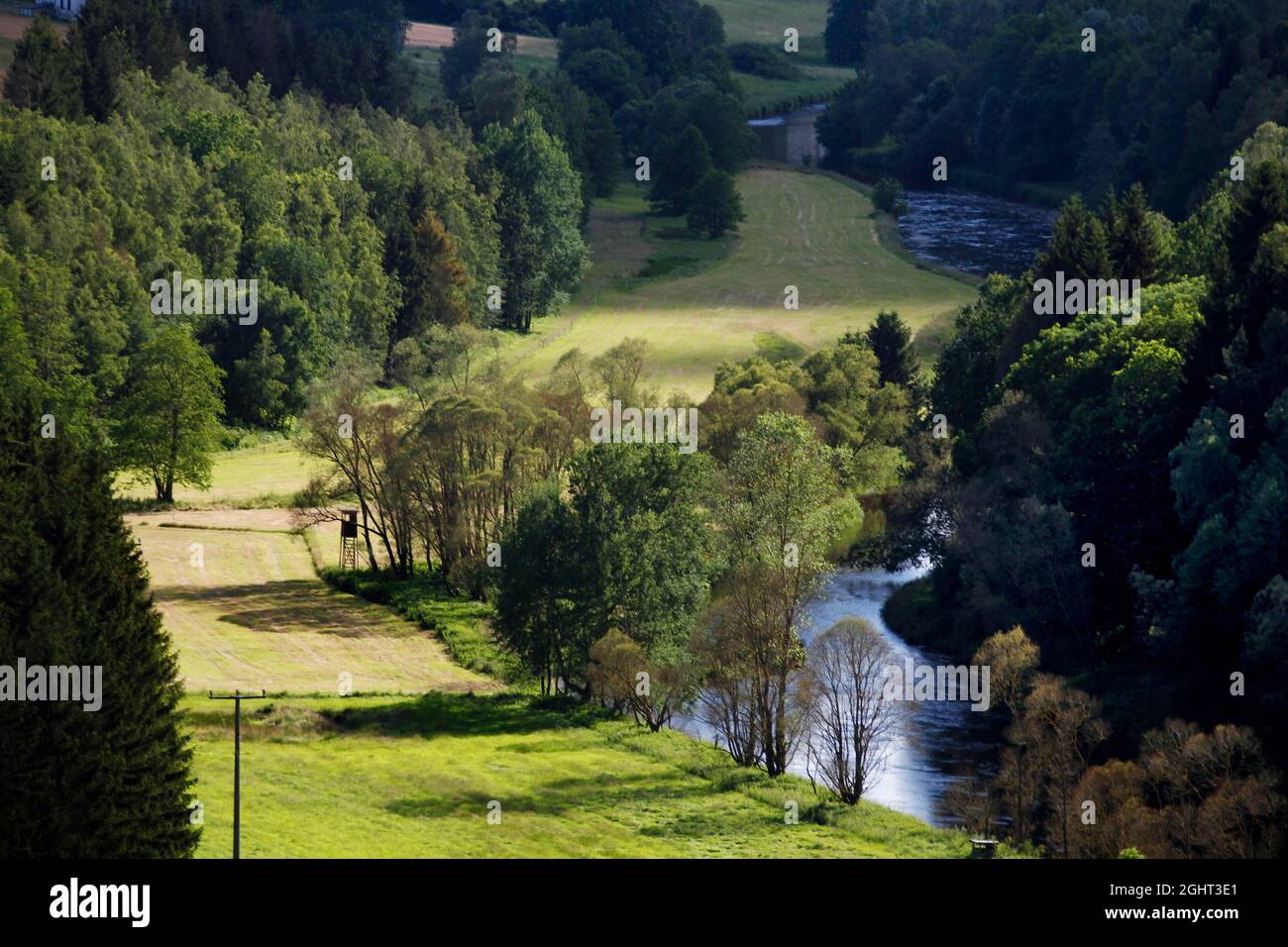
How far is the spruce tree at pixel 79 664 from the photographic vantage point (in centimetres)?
4291

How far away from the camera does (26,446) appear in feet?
166

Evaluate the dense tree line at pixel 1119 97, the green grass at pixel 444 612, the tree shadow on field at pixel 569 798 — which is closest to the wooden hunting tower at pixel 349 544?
the green grass at pixel 444 612

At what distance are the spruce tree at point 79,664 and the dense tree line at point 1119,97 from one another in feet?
314

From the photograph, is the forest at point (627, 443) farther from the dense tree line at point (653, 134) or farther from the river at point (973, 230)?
the dense tree line at point (653, 134)

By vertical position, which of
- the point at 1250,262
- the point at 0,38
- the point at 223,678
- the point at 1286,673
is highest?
the point at 0,38

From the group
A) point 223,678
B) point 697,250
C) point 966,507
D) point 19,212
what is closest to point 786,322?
point 697,250

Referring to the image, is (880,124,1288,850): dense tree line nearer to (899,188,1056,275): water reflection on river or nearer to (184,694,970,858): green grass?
(184,694,970,858): green grass

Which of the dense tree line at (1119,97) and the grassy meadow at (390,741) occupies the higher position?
the dense tree line at (1119,97)

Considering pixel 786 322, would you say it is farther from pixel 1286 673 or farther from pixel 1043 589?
pixel 1286 673

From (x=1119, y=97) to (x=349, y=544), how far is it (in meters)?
105

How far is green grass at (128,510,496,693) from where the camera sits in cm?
7225

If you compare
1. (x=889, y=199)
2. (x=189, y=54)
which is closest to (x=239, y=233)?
(x=189, y=54)

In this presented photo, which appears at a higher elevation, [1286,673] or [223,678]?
[1286,673]

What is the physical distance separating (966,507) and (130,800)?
41075 mm
